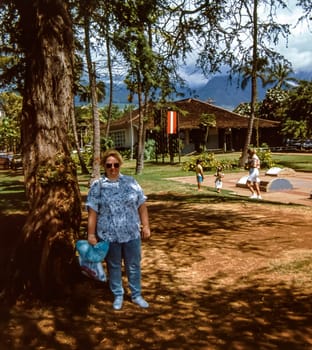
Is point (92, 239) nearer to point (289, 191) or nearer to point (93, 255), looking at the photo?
point (93, 255)

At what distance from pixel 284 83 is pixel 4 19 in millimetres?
55704

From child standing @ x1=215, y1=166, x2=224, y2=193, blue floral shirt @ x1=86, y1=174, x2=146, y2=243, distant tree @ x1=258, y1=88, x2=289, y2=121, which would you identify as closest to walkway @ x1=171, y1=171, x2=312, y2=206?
child standing @ x1=215, y1=166, x2=224, y2=193

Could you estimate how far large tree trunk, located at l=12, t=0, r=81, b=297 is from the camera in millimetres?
4586

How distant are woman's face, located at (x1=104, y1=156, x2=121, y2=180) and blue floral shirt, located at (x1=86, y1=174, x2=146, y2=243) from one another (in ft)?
0.21

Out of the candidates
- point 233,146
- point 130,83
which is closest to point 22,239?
point 130,83

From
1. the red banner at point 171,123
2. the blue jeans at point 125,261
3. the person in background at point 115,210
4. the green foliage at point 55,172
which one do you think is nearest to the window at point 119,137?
the red banner at point 171,123

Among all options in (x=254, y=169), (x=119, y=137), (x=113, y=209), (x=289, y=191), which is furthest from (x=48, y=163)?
(x=119, y=137)

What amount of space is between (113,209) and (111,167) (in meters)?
0.43

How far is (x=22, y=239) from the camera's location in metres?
4.67

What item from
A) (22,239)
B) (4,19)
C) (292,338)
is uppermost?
(4,19)

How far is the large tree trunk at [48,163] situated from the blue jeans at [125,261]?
0.71m

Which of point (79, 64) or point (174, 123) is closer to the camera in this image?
point (79, 64)

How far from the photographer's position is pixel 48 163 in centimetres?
476

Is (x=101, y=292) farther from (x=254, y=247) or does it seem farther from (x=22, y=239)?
(x=254, y=247)
